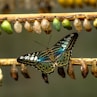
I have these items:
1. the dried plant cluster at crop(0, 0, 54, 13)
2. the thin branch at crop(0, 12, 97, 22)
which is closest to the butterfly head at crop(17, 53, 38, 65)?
the thin branch at crop(0, 12, 97, 22)

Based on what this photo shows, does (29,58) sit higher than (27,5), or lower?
lower

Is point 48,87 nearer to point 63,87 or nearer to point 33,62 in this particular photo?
point 63,87

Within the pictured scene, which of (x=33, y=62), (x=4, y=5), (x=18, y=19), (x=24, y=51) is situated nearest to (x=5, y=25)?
(x=18, y=19)

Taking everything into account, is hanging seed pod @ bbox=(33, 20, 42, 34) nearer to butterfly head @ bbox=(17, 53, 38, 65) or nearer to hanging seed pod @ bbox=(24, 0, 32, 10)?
butterfly head @ bbox=(17, 53, 38, 65)

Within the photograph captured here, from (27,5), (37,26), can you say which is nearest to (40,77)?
(27,5)

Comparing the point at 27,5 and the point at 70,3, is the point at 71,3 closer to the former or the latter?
the point at 70,3

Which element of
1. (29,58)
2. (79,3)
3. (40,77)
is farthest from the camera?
(40,77)

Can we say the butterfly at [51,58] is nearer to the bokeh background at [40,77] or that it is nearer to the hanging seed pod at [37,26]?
the hanging seed pod at [37,26]

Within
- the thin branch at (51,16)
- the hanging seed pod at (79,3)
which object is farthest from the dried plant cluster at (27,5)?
the thin branch at (51,16)
